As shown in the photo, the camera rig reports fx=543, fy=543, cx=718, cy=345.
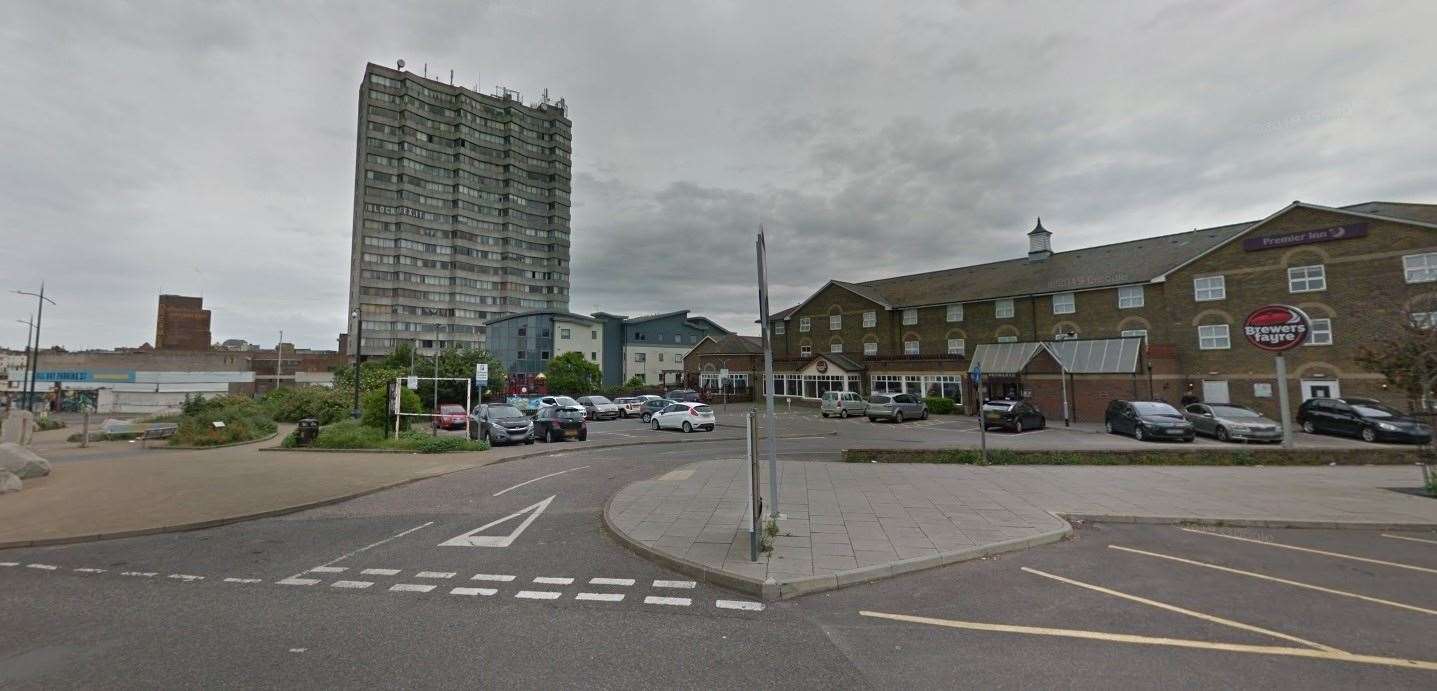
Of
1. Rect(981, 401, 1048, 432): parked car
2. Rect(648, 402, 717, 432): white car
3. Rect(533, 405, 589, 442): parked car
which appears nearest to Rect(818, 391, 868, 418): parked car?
Rect(981, 401, 1048, 432): parked car

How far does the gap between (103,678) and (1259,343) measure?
23.5 m

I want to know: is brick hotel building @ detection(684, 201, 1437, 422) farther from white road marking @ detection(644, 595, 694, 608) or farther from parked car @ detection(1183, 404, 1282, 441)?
white road marking @ detection(644, 595, 694, 608)

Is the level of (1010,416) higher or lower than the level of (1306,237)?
lower

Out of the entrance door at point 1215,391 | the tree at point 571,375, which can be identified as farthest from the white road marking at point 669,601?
the tree at point 571,375

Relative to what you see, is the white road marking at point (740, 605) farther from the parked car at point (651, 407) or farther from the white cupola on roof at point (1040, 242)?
the white cupola on roof at point (1040, 242)

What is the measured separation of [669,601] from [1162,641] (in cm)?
446

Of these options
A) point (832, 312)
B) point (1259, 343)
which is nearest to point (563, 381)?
point (832, 312)

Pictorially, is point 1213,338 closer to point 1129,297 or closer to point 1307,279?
point 1307,279

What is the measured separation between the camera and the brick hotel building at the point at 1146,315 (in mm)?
26203

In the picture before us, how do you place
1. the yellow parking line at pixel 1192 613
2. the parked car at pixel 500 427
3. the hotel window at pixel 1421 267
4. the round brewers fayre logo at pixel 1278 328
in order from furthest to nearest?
the hotel window at pixel 1421 267
the parked car at pixel 500 427
the round brewers fayre logo at pixel 1278 328
the yellow parking line at pixel 1192 613

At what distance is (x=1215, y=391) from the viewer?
29.5 meters

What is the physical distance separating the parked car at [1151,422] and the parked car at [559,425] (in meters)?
22.2

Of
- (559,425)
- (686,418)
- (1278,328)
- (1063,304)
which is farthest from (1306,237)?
(559,425)

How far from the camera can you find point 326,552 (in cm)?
752
